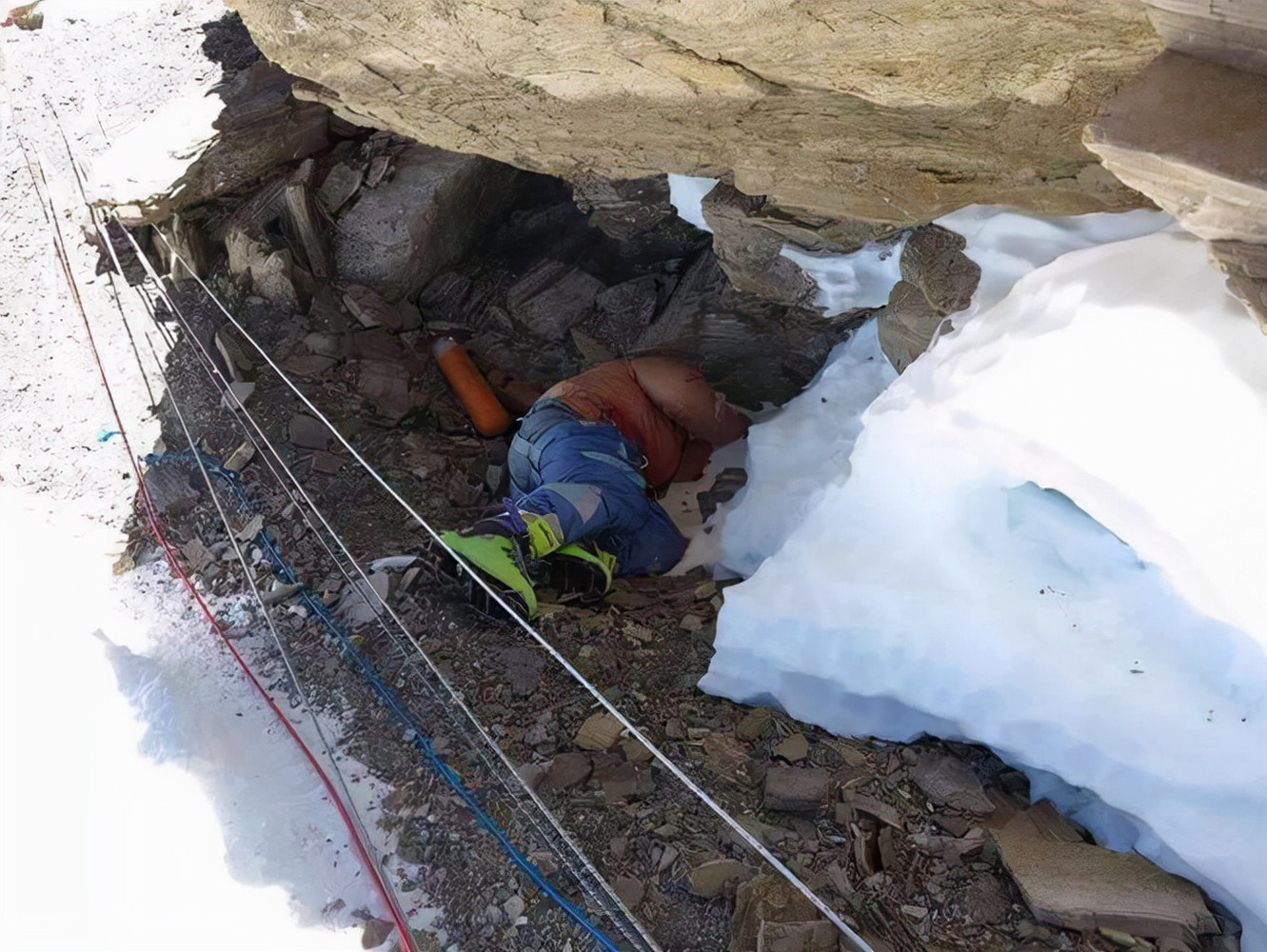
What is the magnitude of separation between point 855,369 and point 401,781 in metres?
1.86

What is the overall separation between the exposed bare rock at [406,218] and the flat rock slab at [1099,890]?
2.90m

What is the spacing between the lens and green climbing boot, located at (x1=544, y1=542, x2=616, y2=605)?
2.86 metres

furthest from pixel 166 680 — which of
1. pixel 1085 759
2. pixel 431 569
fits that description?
pixel 1085 759

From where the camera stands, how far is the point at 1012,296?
2105mm

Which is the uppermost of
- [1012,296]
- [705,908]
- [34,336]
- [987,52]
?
[987,52]

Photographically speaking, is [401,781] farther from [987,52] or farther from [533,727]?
[987,52]

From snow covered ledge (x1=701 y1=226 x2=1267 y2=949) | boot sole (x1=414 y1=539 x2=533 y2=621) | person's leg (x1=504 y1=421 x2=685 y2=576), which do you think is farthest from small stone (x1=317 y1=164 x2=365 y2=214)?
snow covered ledge (x1=701 y1=226 x2=1267 y2=949)

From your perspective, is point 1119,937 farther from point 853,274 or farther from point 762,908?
point 853,274

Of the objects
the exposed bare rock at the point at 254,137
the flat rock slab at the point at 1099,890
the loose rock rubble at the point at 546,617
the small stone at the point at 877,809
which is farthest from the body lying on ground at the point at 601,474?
the exposed bare rock at the point at 254,137

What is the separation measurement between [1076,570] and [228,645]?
6.62ft

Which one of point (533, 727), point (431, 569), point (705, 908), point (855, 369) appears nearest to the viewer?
point (705, 908)

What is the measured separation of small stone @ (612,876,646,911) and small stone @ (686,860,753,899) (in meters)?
0.10

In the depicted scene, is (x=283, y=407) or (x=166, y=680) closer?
(x=166, y=680)

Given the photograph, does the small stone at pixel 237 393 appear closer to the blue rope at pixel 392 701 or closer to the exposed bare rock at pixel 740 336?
the blue rope at pixel 392 701
